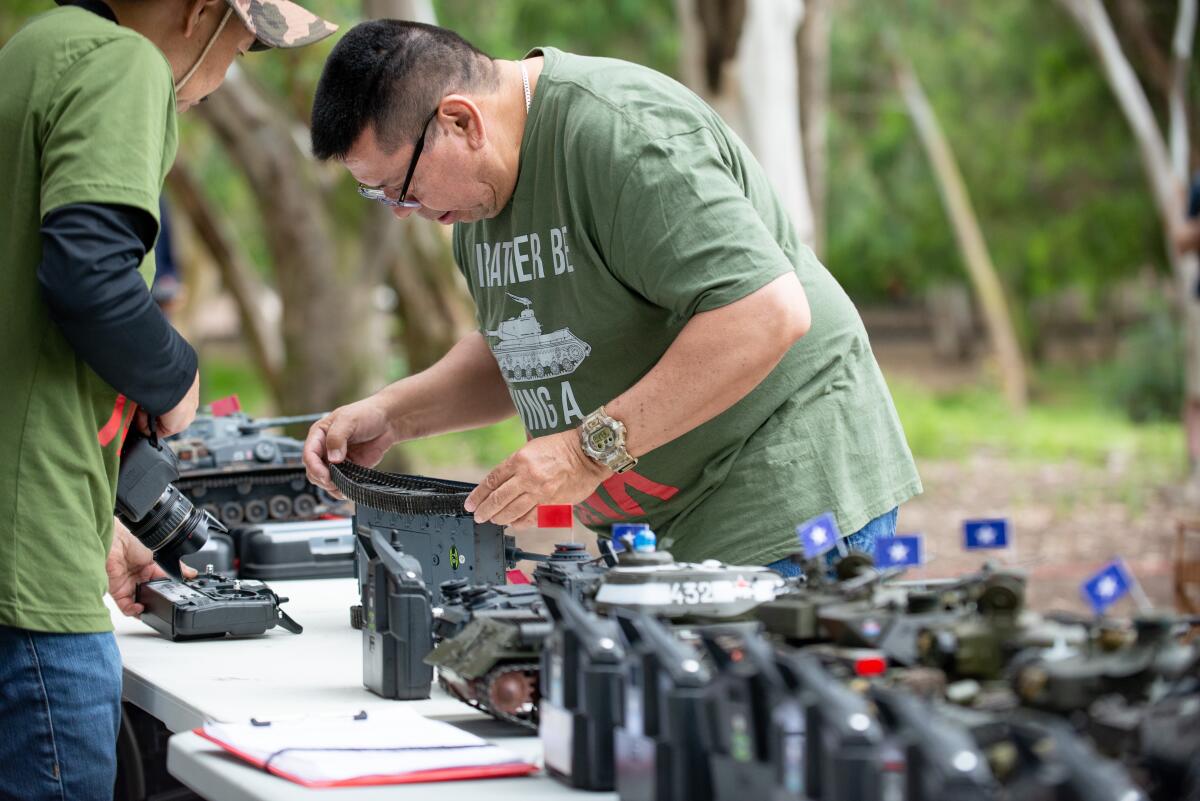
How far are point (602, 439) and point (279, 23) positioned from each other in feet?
3.13

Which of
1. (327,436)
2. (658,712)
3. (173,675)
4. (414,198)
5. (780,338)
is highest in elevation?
(414,198)

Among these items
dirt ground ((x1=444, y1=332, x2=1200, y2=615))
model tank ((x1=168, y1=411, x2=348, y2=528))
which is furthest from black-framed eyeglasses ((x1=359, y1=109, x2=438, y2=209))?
dirt ground ((x1=444, y1=332, x2=1200, y2=615))

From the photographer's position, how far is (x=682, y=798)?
1.73 meters

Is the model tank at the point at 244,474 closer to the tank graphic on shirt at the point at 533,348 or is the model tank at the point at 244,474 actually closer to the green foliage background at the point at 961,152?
the tank graphic on shirt at the point at 533,348

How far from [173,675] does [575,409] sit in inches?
35.8

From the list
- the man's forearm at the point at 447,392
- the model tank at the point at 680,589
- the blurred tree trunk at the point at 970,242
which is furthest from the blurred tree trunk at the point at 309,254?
the blurred tree trunk at the point at 970,242

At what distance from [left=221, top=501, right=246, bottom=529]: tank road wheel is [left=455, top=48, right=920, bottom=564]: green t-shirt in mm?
1208

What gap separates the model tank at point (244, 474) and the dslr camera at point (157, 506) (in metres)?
0.54

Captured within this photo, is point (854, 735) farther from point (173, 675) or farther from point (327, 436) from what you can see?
point (327, 436)

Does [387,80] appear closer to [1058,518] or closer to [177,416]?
[177,416]

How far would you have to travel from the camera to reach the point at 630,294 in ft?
9.34

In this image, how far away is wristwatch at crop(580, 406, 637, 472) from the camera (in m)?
2.69

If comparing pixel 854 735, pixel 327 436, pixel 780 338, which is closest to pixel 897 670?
pixel 854 735

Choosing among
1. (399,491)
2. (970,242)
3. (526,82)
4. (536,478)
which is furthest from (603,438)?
(970,242)
